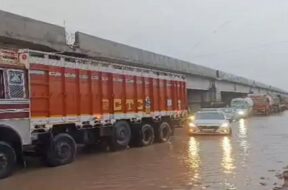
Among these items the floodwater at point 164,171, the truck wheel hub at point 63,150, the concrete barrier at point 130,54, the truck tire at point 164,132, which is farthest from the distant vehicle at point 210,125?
the truck wheel hub at point 63,150

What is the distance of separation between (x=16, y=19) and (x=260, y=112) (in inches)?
1994

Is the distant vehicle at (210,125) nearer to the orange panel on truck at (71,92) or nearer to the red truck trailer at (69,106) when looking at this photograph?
the red truck trailer at (69,106)

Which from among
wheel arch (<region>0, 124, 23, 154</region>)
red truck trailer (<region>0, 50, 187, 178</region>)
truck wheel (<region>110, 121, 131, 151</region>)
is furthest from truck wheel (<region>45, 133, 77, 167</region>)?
truck wheel (<region>110, 121, 131, 151</region>)

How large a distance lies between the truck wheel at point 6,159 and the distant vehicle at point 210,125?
1496 cm

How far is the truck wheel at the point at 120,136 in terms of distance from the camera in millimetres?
18641

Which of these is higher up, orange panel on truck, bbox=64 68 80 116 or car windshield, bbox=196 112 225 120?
orange panel on truck, bbox=64 68 80 116

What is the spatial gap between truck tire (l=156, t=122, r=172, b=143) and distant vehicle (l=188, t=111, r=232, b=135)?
2.75 metres

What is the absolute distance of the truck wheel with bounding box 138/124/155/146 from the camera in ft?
68.2

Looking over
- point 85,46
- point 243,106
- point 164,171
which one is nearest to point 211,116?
point 85,46

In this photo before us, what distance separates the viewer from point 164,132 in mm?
23375

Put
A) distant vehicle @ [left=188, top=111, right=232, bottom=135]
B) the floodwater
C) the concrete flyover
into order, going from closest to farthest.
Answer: the floodwater
the concrete flyover
distant vehicle @ [left=188, top=111, right=232, bottom=135]

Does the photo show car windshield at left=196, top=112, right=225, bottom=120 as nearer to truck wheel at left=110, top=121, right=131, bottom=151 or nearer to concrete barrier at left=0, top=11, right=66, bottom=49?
truck wheel at left=110, top=121, right=131, bottom=151

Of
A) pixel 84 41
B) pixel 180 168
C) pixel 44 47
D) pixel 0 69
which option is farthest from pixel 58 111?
pixel 84 41

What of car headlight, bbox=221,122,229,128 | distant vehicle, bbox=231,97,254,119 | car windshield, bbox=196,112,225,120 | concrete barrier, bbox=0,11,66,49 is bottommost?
car headlight, bbox=221,122,229,128
